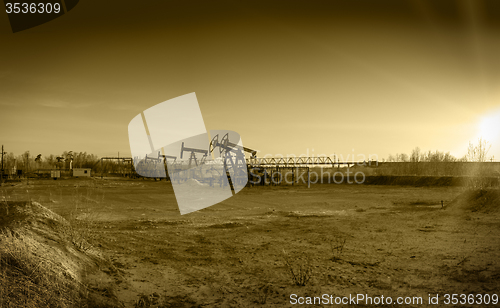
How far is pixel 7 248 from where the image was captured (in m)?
4.84

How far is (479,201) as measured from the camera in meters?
14.6

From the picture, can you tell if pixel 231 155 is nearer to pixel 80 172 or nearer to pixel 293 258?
pixel 293 258

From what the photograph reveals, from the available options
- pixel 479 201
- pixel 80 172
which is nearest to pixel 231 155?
pixel 479 201

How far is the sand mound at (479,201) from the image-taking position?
13.8 m

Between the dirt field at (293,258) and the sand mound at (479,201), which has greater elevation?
the sand mound at (479,201)

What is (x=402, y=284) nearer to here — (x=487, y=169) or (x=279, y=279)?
(x=279, y=279)

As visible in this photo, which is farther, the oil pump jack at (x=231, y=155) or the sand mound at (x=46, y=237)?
the oil pump jack at (x=231, y=155)

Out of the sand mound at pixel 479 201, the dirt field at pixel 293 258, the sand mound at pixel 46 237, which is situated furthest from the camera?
the sand mound at pixel 479 201

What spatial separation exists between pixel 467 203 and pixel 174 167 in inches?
1995

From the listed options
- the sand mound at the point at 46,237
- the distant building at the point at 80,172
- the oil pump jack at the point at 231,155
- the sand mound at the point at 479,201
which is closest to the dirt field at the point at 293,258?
the sand mound at the point at 479,201

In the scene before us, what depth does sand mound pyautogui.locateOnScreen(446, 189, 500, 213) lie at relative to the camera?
13.8 meters

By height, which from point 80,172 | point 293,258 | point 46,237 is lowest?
point 293,258

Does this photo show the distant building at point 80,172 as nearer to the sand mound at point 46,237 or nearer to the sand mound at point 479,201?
the sand mound at point 46,237

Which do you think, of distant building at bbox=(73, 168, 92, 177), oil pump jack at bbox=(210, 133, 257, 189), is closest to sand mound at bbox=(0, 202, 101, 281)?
oil pump jack at bbox=(210, 133, 257, 189)
